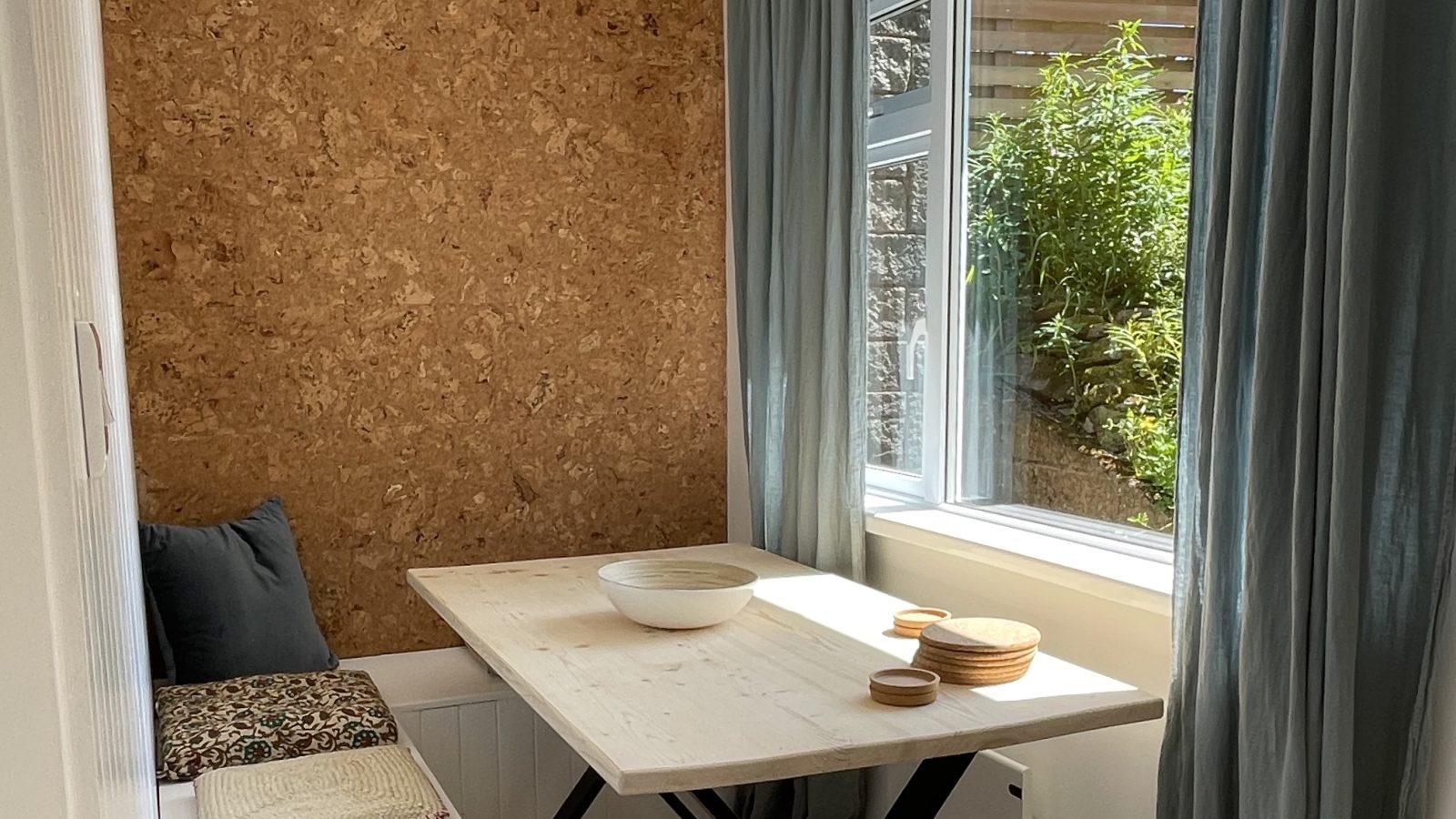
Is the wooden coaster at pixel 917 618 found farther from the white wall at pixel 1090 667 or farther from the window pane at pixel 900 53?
the window pane at pixel 900 53

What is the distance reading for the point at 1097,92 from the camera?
2240mm

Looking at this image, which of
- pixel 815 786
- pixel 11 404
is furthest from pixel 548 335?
pixel 11 404

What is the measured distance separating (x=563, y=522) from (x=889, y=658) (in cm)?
155

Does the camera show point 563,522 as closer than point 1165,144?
No

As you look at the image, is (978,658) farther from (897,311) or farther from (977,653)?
(897,311)

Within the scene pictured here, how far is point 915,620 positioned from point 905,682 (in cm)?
38

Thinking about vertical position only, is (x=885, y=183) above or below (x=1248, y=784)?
above

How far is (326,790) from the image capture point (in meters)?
2.09

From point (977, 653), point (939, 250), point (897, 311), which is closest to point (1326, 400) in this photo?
point (977, 653)

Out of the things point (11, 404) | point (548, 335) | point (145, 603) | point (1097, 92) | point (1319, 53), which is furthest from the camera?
point (548, 335)

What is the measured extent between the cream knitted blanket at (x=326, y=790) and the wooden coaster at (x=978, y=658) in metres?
0.87

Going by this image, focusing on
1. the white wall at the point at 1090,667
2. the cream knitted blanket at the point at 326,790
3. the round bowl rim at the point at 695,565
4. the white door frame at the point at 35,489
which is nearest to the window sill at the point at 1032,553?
the white wall at the point at 1090,667

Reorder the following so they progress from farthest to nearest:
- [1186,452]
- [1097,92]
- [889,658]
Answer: [1097,92]
[889,658]
[1186,452]

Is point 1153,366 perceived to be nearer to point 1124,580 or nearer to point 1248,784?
point 1124,580
